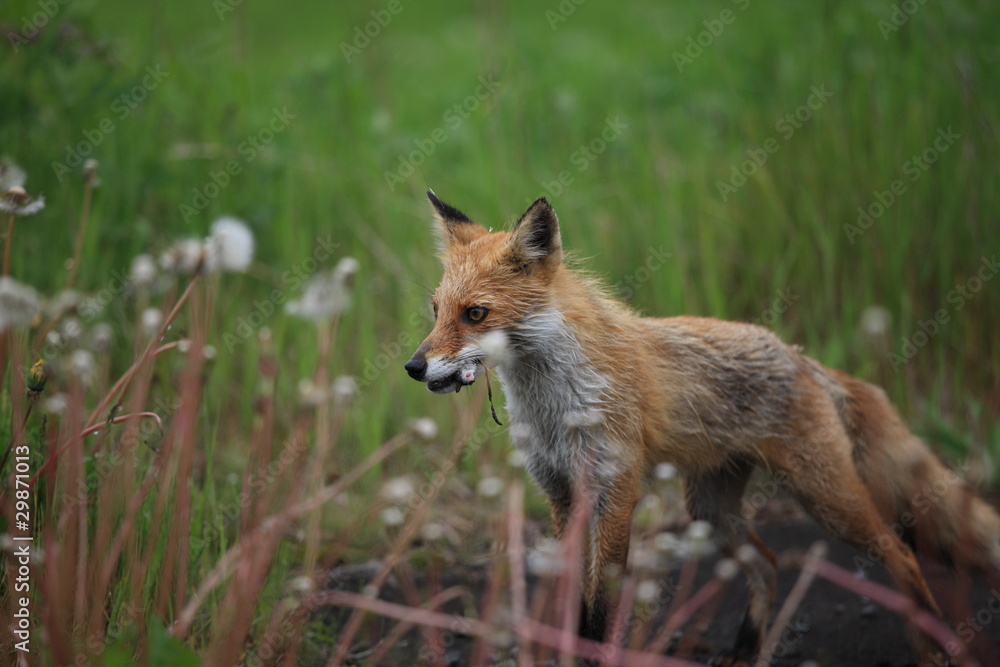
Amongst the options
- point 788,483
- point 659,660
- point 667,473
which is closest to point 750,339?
point 788,483

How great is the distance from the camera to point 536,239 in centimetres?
400

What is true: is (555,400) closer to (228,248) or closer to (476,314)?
(476,314)

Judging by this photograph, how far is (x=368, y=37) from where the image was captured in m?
7.85

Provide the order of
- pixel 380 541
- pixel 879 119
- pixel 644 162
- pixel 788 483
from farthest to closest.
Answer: pixel 644 162 < pixel 879 119 < pixel 380 541 < pixel 788 483

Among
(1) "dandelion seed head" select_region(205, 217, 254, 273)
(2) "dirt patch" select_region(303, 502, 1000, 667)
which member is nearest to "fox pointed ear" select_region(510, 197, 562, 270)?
(1) "dandelion seed head" select_region(205, 217, 254, 273)

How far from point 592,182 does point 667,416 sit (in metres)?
4.40

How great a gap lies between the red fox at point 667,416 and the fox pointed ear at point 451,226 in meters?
0.01

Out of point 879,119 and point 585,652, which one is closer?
point 585,652

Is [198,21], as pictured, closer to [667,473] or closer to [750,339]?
[750,339]

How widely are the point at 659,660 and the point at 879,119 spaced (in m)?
5.60
